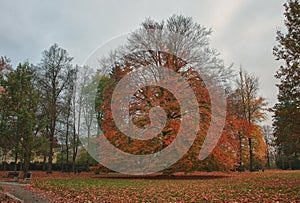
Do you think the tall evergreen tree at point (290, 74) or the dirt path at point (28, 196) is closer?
the dirt path at point (28, 196)

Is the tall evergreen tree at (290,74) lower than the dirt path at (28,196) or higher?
higher

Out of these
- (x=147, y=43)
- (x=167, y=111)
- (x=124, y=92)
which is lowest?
(x=167, y=111)

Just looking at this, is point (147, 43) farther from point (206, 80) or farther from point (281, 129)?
point (281, 129)

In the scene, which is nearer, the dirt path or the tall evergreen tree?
the dirt path

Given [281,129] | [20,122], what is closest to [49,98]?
[20,122]

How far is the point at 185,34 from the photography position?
793 inches

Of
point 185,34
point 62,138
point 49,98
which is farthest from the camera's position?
point 62,138

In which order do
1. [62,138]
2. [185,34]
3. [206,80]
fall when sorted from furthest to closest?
[62,138] → [185,34] → [206,80]

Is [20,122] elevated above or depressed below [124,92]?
below

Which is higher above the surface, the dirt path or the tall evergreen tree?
the tall evergreen tree

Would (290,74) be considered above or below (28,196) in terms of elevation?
above

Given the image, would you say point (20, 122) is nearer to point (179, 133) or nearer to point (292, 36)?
point (179, 133)

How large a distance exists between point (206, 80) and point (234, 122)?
11.0ft

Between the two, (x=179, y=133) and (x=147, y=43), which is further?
(x=147, y=43)
